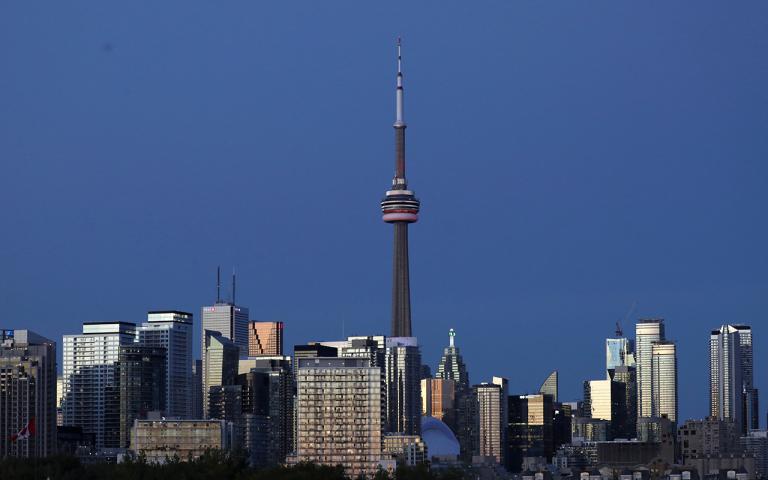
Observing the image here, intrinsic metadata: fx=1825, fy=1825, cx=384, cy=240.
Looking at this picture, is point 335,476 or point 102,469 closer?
point 335,476

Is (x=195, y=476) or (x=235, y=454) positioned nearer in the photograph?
(x=195, y=476)

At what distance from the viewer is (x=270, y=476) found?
15762 centimetres

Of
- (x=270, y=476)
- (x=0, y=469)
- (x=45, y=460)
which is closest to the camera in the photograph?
(x=270, y=476)

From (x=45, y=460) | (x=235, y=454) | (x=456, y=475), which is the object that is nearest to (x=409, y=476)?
(x=456, y=475)

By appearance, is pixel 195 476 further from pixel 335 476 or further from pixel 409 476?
pixel 409 476

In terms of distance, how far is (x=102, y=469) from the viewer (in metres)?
186

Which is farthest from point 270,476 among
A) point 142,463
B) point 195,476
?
→ point 142,463

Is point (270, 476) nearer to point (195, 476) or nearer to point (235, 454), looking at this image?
point (195, 476)

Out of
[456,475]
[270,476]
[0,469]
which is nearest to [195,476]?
[270,476]

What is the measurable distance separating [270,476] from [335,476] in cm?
1065

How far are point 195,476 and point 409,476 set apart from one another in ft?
82.3

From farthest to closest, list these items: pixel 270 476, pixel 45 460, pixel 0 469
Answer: pixel 45 460
pixel 0 469
pixel 270 476

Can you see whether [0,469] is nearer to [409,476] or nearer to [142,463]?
[142,463]

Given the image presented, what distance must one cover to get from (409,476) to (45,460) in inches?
1477
